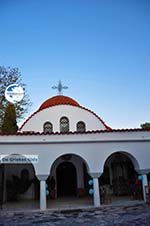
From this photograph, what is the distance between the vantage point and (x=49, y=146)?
37.8ft

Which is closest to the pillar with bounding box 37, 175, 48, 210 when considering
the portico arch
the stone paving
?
the stone paving

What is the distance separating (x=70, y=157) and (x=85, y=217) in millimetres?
6514

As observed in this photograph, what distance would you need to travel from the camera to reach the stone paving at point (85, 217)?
793 cm

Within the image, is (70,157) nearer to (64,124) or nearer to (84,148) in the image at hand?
(64,124)

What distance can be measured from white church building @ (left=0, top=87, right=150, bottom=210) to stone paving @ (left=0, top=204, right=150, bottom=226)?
3.88 ft

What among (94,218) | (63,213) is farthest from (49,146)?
(94,218)

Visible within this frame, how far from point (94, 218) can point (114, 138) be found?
15.2 ft

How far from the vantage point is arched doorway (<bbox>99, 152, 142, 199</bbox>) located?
14.6 metres

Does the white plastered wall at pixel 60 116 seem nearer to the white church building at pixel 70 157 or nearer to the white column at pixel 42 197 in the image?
the white church building at pixel 70 157

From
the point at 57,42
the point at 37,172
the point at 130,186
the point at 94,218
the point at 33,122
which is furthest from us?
the point at 33,122

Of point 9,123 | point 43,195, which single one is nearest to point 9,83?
point 9,123

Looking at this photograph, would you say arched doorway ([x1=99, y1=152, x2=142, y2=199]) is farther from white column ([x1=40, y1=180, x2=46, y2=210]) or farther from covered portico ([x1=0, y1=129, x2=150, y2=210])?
white column ([x1=40, y1=180, x2=46, y2=210])

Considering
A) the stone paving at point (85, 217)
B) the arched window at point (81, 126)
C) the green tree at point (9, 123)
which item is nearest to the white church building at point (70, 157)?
the arched window at point (81, 126)

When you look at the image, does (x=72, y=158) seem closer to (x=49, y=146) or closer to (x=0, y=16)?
(x=49, y=146)
